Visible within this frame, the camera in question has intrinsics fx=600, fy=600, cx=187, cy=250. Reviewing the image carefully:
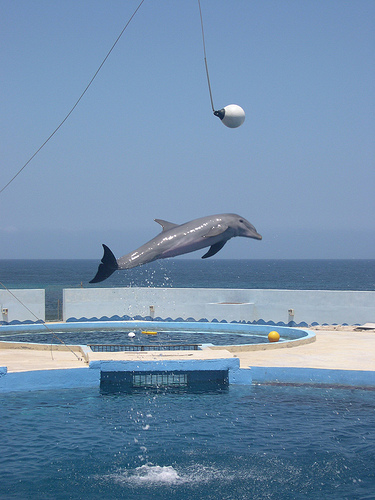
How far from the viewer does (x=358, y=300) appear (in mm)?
21750

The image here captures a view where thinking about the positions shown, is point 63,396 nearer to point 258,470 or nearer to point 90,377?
point 90,377

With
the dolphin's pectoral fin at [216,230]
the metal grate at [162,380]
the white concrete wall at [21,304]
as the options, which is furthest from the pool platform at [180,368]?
the white concrete wall at [21,304]

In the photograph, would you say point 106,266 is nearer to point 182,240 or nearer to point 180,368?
point 182,240

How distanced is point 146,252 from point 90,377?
8242 millimetres

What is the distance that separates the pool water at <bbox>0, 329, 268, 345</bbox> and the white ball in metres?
13.6

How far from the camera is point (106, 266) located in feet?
17.1

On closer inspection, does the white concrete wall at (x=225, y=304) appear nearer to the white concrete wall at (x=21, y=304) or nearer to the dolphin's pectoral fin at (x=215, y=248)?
the white concrete wall at (x=21, y=304)

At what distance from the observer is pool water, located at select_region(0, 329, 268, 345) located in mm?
19259

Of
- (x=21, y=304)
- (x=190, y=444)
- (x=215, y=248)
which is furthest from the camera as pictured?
(x=21, y=304)

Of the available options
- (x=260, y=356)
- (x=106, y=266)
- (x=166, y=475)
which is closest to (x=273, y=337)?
(x=260, y=356)

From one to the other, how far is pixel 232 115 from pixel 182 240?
54.0 inches

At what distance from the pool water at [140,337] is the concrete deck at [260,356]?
330 cm

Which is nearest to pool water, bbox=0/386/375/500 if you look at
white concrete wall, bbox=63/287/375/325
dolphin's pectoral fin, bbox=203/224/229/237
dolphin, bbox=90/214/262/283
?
dolphin, bbox=90/214/262/283

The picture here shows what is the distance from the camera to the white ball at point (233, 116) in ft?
19.1
